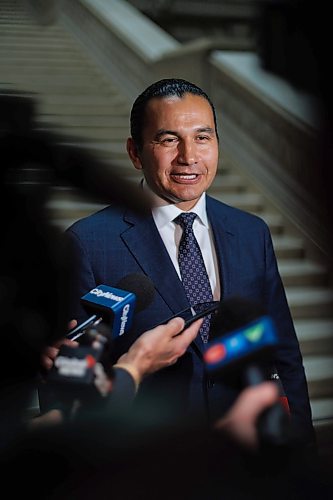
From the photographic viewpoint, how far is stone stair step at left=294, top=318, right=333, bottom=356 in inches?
76.2

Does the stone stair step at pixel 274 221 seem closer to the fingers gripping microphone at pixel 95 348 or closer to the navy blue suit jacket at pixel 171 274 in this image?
the navy blue suit jacket at pixel 171 274

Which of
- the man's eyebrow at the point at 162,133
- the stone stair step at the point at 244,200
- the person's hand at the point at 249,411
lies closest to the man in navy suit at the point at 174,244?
the man's eyebrow at the point at 162,133

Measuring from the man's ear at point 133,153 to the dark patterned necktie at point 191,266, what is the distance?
0.50 feet

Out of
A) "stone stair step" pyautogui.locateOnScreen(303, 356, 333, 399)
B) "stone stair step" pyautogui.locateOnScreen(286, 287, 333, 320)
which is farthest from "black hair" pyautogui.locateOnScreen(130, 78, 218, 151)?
"stone stair step" pyautogui.locateOnScreen(303, 356, 333, 399)

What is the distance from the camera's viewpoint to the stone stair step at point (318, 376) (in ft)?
6.35

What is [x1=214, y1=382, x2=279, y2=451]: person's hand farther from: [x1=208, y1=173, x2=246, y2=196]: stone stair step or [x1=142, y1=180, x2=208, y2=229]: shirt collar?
[x1=208, y1=173, x2=246, y2=196]: stone stair step

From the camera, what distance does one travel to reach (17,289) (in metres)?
1.60

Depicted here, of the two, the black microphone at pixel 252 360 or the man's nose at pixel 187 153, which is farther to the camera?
the man's nose at pixel 187 153

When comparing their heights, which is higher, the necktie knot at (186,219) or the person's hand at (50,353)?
the necktie knot at (186,219)

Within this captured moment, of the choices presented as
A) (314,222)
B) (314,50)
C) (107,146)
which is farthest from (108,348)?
(314,50)

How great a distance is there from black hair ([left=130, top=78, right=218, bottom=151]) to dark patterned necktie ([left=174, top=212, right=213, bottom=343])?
0.66 ft

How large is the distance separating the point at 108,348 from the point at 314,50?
114cm

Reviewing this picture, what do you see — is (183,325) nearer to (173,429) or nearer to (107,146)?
(173,429)

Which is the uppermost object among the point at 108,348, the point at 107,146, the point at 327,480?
the point at 107,146
